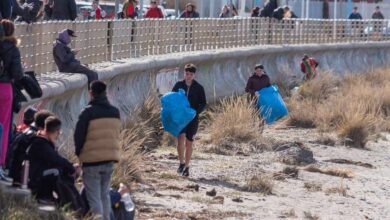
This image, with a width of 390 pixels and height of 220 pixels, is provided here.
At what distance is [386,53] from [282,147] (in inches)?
899

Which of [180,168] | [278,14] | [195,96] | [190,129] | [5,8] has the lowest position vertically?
[180,168]

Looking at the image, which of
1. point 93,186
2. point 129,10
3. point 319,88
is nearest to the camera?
point 93,186

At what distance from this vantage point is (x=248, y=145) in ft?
61.4

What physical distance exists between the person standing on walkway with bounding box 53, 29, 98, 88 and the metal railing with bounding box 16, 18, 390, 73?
0.40ft

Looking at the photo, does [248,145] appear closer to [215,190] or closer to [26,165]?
[215,190]

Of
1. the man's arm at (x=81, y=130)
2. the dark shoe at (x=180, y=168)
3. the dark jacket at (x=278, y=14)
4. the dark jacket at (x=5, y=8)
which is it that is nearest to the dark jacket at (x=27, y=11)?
the dark jacket at (x=5, y=8)

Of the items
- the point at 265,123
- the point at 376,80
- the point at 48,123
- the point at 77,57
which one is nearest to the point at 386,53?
the point at 376,80

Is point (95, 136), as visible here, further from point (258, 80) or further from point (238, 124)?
point (258, 80)

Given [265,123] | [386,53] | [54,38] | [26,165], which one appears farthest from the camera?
[386,53]

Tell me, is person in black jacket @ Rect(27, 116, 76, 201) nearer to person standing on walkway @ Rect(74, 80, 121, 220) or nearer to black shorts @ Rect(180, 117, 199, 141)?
person standing on walkway @ Rect(74, 80, 121, 220)

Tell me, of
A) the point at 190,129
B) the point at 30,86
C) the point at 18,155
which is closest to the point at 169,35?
the point at 190,129

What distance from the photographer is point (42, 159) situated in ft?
32.7

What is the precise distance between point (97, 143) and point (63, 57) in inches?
177

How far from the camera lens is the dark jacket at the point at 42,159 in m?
9.91
